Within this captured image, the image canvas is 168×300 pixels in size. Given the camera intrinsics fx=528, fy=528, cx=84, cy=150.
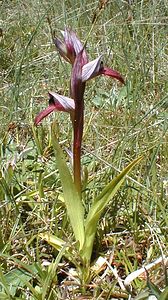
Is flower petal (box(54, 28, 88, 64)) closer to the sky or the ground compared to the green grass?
closer to the sky

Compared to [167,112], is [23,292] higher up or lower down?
lower down

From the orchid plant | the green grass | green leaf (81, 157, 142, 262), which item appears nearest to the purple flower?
the orchid plant

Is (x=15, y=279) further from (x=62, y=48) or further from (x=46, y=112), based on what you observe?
(x=62, y=48)

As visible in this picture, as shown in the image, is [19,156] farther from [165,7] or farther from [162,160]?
[165,7]

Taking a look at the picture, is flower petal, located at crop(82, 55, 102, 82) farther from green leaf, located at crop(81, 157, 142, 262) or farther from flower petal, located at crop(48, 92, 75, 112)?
green leaf, located at crop(81, 157, 142, 262)

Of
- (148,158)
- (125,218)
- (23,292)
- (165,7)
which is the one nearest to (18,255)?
(23,292)

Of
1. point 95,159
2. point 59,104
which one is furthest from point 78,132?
point 95,159

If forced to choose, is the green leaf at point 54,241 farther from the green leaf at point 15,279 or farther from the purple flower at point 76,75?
the purple flower at point 76,75
